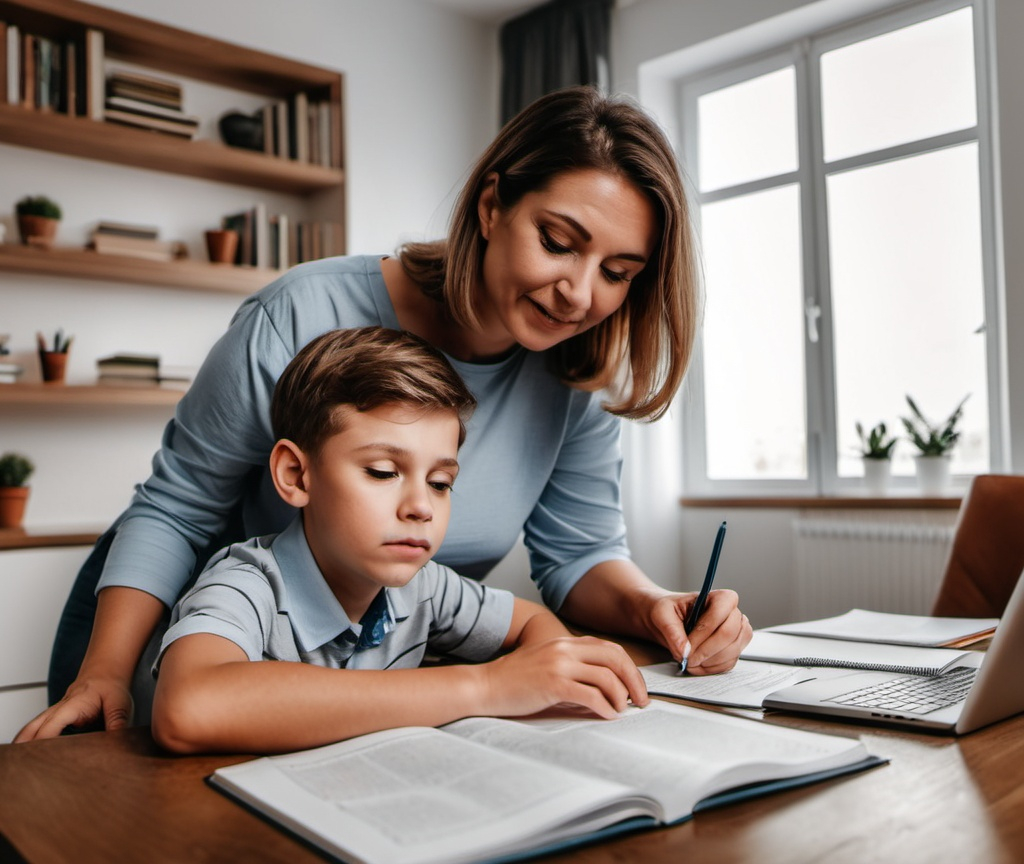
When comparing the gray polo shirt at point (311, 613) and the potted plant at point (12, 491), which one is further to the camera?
the potted plant at point (12, 491)

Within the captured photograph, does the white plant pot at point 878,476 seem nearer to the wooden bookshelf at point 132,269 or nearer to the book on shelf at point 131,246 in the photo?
the wooden bookshelf at point 132,269

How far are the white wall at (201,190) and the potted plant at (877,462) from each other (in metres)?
1.73

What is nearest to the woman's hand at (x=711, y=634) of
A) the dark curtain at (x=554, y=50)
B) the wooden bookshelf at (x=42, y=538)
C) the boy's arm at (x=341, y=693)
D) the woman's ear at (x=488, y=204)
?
the boy's arm at (x=341, y=693)

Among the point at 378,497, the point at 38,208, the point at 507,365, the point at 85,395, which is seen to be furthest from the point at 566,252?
the point at 38,208

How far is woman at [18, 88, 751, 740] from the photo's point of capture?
1.12 meters

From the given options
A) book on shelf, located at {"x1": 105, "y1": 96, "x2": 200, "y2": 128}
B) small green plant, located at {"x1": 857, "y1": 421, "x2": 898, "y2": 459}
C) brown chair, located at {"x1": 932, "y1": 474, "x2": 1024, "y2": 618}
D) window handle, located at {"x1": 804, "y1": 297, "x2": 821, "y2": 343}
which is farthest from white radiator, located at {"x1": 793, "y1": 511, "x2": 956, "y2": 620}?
book on shelf, located at {"x1": 105, "y1": 96, "x2": 200, "y2": 128}

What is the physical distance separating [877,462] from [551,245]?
254cm

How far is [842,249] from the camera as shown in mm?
3682

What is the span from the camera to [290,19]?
3.84 m

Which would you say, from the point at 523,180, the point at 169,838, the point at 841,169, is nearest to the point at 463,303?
the point at 523,180

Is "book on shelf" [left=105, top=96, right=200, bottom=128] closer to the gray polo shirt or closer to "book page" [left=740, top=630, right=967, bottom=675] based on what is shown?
the gray polo shirt

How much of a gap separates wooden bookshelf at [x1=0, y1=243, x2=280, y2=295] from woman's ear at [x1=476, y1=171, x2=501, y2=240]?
6.81 ft

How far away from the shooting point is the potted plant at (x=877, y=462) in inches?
133

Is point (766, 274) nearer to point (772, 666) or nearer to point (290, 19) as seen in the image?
point (290, 19)
